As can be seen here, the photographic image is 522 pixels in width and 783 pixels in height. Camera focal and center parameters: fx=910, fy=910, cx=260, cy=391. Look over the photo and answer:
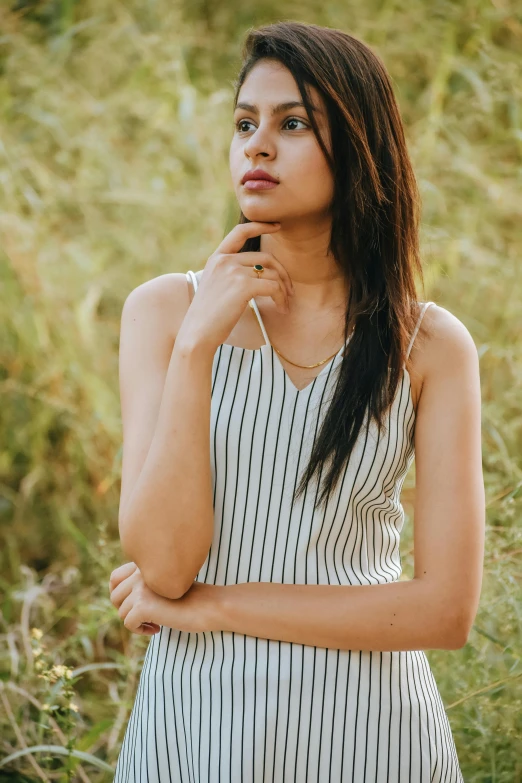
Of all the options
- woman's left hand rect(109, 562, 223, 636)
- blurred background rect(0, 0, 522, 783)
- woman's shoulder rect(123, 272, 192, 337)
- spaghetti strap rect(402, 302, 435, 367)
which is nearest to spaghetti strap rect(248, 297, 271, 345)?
woman's shoulder rect(123, 272, 192, 337)

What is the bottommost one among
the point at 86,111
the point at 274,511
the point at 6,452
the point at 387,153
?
the point at 274,511

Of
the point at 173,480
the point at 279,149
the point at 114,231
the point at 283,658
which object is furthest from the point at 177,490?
the point at 114,231

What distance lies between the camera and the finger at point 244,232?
4.44ft

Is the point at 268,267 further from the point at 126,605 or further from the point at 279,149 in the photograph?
the point at 126,605

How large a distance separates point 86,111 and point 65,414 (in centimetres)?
121

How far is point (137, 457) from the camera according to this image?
1.32 meters

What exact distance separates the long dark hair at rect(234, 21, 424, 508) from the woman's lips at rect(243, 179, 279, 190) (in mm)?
97

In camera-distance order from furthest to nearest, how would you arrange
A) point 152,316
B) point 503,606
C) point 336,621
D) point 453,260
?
point 453,260
point 503,606
point 152,316
point 336,621

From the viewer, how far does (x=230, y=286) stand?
1.34m

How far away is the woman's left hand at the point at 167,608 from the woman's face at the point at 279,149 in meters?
0.55

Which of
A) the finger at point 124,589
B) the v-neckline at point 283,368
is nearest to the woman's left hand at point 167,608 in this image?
the finger at point 124,589

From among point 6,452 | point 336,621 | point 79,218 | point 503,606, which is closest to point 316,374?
point 336,621

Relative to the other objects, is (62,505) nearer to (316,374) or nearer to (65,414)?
(65,414)

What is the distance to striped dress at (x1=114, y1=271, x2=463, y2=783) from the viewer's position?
1.29 metres
